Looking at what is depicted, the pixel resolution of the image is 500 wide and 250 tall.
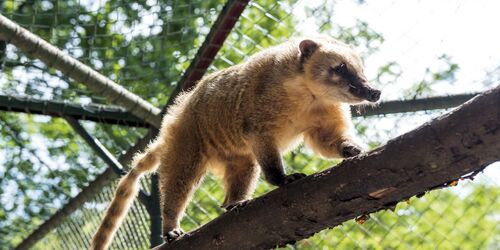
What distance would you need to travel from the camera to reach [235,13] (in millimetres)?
4926

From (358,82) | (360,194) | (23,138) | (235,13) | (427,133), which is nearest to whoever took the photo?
(427,133)

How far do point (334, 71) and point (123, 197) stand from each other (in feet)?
6.20

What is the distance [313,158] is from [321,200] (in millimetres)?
2787

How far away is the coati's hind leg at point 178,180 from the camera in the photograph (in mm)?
4352

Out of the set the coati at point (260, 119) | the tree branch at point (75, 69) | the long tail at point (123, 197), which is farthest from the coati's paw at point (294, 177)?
the tree branch at point (75, 69)

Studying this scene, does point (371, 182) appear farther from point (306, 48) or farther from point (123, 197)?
point (123, 197)

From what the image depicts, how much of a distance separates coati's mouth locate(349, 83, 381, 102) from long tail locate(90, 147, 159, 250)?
5.33 feet

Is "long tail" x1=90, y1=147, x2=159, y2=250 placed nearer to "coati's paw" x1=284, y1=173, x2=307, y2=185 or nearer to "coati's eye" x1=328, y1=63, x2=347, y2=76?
"coati's eye" x1=328, y1=63, x2=347, y2=76

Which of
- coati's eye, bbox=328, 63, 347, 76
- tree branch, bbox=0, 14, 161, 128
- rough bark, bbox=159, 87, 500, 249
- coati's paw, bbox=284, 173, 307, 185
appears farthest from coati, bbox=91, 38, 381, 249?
tree branch, bbox=0, 14, 161, 128

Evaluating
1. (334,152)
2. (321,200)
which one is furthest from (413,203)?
(321,200)

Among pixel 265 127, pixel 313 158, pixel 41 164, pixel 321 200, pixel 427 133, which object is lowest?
pixel 41 164

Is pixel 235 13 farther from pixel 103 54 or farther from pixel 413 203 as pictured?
pixel 413 203

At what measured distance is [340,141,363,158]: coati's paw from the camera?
3944 millimetres

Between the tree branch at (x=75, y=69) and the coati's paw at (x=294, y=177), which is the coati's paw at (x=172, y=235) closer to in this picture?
the coati's paw at (x=294, y=177)
